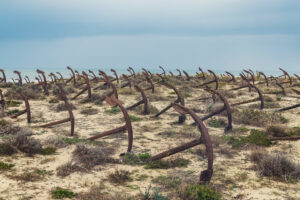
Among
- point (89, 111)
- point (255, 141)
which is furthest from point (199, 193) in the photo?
point (89, 111)

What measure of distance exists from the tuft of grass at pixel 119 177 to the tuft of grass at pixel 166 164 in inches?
23.7

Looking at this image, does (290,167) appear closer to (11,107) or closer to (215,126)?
(215,126)

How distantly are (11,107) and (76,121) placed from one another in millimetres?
4371

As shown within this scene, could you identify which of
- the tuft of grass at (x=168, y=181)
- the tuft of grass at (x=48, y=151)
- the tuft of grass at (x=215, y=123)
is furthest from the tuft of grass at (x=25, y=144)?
the tuft of grass at (x=215, y=123)

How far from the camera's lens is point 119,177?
4.47m

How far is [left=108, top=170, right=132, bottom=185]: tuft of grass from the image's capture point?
14.4 feet

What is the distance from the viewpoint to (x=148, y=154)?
221 inches

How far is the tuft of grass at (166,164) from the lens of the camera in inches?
200

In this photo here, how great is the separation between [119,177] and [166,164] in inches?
43.9

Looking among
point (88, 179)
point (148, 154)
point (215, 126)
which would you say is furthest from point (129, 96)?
point (88, 179)

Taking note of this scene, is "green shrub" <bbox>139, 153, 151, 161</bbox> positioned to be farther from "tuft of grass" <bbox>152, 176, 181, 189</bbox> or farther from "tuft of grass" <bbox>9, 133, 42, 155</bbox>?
"tuft of grass" <bbox>9, 133, 42, 155</bbox>

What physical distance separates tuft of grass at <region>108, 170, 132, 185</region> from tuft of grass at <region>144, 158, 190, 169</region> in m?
0.60

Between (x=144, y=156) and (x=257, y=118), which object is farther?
(x=257, y=118)

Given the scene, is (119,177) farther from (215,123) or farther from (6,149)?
(215,123)
